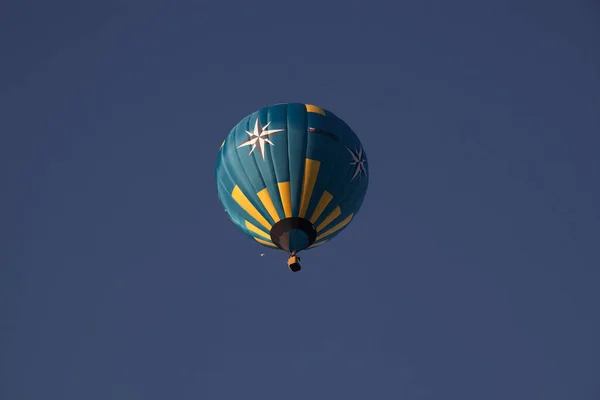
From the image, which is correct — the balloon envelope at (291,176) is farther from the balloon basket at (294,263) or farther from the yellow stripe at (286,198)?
the balloon basket at (294,263)

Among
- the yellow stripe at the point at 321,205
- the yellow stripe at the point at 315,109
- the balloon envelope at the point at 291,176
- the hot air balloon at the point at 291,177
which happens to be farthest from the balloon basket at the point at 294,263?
the yellow stripe at the point at 315,109

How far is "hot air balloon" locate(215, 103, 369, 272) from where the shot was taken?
30.6 metres

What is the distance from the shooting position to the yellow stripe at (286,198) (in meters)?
30.5

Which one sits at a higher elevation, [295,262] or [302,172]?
[302,172]

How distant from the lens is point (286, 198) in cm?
3052

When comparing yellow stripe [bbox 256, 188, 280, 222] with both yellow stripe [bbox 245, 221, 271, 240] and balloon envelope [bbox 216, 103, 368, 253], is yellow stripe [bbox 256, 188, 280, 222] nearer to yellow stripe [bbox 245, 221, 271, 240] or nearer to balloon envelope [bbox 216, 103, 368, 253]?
balloon envelope [bbox 216, 103, 368, 253]

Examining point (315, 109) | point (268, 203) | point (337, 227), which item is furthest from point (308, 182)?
point (315, 109)

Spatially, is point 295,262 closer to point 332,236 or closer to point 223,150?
point 332,236

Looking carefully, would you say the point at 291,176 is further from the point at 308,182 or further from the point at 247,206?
the point at 247,206

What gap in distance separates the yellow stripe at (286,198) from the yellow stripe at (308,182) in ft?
0.98

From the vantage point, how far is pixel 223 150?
31.9 m

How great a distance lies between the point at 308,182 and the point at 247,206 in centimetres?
176

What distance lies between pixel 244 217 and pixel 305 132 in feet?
8.85

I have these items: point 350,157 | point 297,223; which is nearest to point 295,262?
point 297,223
